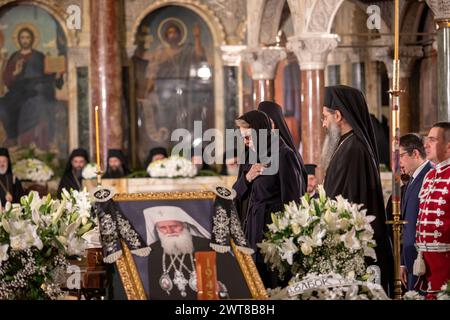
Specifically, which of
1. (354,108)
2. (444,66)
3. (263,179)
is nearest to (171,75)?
(444,66)

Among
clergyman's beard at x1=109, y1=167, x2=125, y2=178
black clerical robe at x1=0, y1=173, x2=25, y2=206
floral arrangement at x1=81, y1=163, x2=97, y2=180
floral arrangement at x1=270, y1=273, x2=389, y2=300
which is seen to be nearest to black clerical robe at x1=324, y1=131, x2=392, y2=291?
floral arrangement at x1=270, y1=273, x2=389, y2=300

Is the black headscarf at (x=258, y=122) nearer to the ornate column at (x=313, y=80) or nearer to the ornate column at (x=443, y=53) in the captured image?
the ornate column at (x=443, y=53)

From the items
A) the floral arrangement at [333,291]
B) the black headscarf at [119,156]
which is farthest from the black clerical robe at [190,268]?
the black headscarf at [119,156]

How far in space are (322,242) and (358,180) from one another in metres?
1.22

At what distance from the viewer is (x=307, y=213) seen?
6.00 m

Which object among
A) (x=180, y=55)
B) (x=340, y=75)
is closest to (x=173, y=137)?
(x=180, y=55)

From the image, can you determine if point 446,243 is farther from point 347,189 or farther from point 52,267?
point 52,267

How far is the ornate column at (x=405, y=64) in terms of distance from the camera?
20625mm

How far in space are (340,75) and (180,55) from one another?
3.81 m

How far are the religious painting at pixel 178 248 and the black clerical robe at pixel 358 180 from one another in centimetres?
158

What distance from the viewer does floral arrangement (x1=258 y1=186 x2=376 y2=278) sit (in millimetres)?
5898

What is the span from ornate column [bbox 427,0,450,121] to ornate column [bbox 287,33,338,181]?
3.74 m

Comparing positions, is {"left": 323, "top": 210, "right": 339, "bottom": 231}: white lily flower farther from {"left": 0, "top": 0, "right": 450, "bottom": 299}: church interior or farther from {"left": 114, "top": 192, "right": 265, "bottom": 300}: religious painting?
{"left": 0, "top": 0, "right": 450, "bottom": 299}: church interior

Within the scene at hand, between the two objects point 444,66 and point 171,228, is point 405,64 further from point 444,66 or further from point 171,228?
point 171,228
